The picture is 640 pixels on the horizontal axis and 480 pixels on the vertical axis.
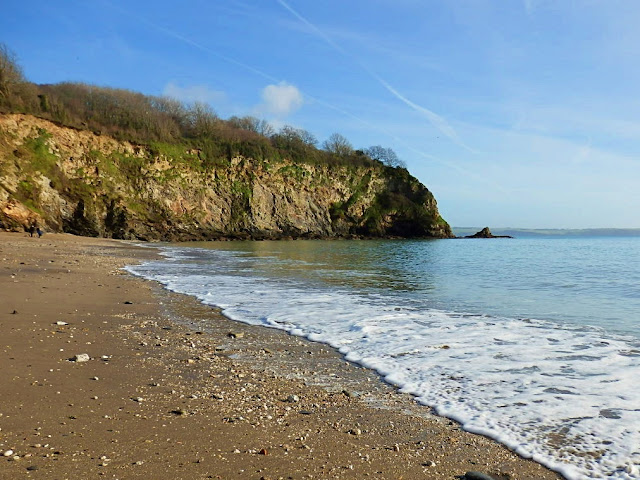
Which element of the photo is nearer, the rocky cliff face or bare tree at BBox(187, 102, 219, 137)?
the rocky cliff face

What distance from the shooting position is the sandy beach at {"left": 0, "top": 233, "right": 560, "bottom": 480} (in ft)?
10.5

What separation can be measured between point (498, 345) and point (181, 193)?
198 ft

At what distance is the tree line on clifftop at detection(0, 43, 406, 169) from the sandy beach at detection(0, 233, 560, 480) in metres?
51.4

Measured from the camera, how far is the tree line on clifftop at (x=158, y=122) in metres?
50.0

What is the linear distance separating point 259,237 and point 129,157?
2125cm

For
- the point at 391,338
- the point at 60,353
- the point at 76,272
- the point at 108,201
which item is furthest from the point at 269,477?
the point at 108,201

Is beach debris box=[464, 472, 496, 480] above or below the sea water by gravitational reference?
above

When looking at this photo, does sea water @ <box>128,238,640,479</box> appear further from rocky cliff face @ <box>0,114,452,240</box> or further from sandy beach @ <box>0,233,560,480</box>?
rocky cliff face @ <box>0,114,452,240</box>

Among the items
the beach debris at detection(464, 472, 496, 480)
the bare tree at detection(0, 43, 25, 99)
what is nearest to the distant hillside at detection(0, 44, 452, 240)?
the bare tree at detection(0, 43, 25, 99)

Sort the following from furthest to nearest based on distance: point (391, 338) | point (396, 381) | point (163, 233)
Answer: point (163, 233) → point (391, 338) → point (396, 381)

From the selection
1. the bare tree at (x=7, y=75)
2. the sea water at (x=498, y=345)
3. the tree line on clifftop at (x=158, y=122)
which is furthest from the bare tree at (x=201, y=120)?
the sea water at (x=498, y=345)

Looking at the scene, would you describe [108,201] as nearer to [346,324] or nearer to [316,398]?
[346,324]

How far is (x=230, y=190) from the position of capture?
6994cm

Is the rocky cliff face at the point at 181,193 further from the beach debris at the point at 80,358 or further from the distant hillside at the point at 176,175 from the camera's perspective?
the beach debris at the point at 80,358
